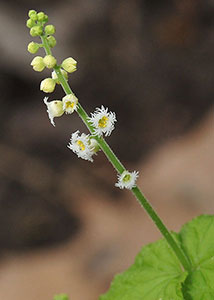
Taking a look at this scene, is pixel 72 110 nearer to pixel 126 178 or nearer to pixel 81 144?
pixel 81 144

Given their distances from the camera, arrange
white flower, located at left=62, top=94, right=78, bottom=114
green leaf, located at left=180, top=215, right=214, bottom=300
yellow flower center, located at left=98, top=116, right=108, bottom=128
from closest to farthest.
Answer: white flower, located at left=62, top=94, right=78, bottom=114 < yellow flower center, located at left=98, top=116, right=108, bottom=128 < green leaf, located at left=180, top=215, right=214, bottom=300

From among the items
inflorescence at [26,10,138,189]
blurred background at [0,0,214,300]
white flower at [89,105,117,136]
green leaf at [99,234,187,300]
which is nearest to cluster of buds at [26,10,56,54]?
inflorescence at [26,10,138,189]

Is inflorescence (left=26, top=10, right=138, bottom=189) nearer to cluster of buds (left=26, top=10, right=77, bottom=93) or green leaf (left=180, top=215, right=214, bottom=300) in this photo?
cluster of buds (left=26, top=10, right=77, bottom=93)

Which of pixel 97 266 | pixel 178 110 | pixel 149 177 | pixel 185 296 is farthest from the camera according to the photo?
pixel 178 110

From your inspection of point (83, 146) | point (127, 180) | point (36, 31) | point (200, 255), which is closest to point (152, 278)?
point (200, 255)

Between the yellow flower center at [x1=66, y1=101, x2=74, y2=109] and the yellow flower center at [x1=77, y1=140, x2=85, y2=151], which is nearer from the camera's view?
the yellow flower center at [x1=66, y1=101, x2=74, y2=109]

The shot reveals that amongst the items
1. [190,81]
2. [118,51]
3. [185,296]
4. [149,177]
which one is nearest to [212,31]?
[190,81]

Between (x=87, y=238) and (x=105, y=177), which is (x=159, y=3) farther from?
(x=87, y=238)
